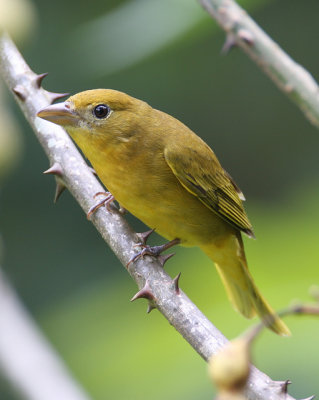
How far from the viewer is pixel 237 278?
4527 mm

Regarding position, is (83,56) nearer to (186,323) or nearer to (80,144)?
(80,144)

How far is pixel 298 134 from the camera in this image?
858cm

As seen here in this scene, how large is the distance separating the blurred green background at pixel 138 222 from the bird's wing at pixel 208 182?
0.27 metres

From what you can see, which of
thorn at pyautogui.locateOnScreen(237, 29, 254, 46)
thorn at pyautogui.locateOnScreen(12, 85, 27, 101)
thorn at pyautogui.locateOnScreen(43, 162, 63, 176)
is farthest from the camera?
thorn at pyautogui.locateOnScreen(12, 85, 27, 101)

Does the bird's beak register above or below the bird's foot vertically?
above

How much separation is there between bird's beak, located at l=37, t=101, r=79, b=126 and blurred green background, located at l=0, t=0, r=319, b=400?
0.19 m

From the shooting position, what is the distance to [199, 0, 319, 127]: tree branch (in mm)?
2539

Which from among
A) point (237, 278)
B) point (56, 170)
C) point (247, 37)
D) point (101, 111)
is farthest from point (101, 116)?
point (237, 278)

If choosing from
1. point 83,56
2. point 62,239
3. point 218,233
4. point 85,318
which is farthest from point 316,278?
point 62,239

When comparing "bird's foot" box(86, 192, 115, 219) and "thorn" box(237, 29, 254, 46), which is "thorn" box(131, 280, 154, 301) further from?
"thorn" box(237, 29, 254, 46)

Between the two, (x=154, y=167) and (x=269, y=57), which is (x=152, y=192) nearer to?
(x=154, y=167)

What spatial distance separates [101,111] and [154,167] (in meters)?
0.38

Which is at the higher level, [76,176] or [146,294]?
[76,176]

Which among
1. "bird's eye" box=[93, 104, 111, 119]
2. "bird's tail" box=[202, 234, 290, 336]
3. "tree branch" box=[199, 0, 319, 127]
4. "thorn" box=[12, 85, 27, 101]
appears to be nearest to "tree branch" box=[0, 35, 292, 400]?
"thorn" box=[12, 85, 27, 101]
